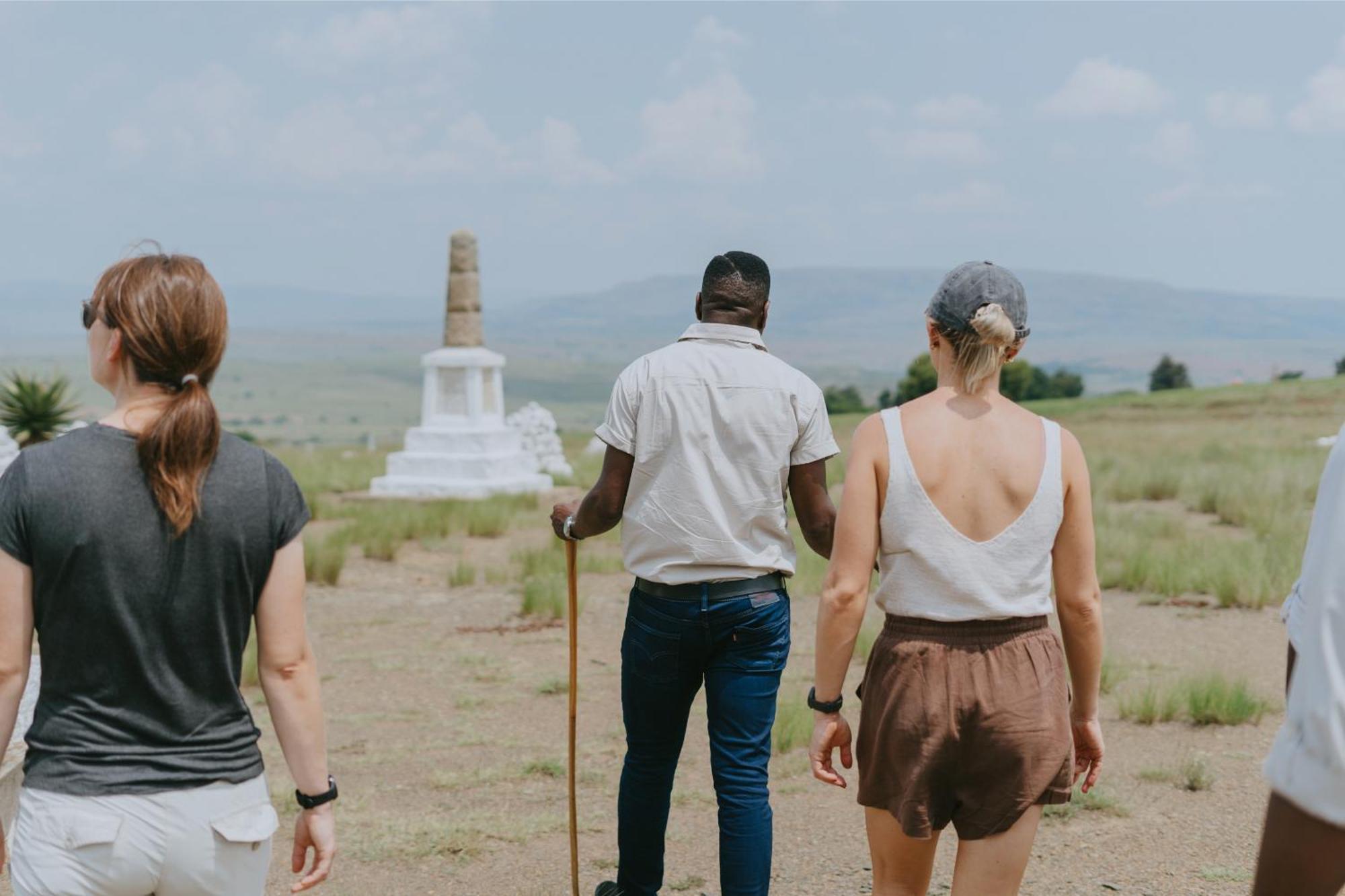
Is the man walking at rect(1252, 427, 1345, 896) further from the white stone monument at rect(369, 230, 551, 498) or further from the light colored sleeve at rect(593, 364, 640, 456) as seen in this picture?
the white stone monument at rect(369, 230, 551, 498)

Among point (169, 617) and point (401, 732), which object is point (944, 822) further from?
point (401, 732)

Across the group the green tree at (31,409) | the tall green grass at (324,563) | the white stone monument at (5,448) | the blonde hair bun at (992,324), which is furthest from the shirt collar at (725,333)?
the green tree at (31,409)

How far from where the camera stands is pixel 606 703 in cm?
834

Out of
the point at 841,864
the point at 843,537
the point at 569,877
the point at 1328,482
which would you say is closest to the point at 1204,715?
the point at 841,864

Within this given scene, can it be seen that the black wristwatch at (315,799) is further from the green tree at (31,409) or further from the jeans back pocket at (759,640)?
the green tree at (31,409)

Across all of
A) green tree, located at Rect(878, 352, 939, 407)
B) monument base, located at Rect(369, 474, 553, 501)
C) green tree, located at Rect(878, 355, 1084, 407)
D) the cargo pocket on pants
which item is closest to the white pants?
the cargo pocket on pants

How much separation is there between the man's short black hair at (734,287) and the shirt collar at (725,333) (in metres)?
0.04

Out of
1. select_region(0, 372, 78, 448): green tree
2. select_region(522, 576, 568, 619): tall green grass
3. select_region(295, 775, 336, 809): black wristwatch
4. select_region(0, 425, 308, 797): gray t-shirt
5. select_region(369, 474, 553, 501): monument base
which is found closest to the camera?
select_region(0, 425, 308, 797): gray t-shirt

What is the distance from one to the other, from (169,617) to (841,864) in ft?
11.4

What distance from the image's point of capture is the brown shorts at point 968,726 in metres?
2.99

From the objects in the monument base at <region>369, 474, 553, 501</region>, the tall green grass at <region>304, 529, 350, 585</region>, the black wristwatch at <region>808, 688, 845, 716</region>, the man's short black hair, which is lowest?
the monument base at <region>369, 474, 553, 501</region>

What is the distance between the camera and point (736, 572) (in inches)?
149

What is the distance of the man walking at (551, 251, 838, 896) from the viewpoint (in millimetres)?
3760

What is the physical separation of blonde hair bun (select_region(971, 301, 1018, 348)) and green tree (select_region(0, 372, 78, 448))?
16.4 m
